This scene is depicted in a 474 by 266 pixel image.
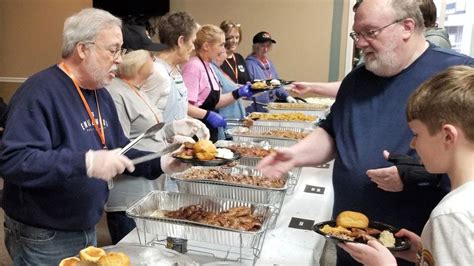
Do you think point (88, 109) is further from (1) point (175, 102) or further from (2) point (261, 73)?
(2) point (261, 73)

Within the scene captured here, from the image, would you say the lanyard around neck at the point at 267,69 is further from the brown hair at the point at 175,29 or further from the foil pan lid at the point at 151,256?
the foil pan lid at the point at 151,256

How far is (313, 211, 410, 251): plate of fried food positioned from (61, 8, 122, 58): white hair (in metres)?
0.80

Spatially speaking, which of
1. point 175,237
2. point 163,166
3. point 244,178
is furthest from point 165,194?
point 244,178

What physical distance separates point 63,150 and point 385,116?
2.73 feet

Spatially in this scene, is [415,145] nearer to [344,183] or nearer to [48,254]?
[344,183]

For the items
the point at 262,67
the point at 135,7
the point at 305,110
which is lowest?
the point at 305,110

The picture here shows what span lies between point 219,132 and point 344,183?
4.91 feet

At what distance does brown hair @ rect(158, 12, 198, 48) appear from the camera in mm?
2203

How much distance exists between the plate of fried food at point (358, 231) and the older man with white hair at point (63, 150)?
1.68 feet

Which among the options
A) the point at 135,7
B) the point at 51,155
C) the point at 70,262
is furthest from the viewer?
the point at 135,7

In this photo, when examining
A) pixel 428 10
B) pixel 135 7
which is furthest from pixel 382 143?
pixel 135 7

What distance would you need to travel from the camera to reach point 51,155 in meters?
1.11

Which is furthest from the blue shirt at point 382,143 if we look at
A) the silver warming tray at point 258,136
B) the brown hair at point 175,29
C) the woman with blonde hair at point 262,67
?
the woman with blonde hair at point 262,67

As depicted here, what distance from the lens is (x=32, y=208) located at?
1.23 m
